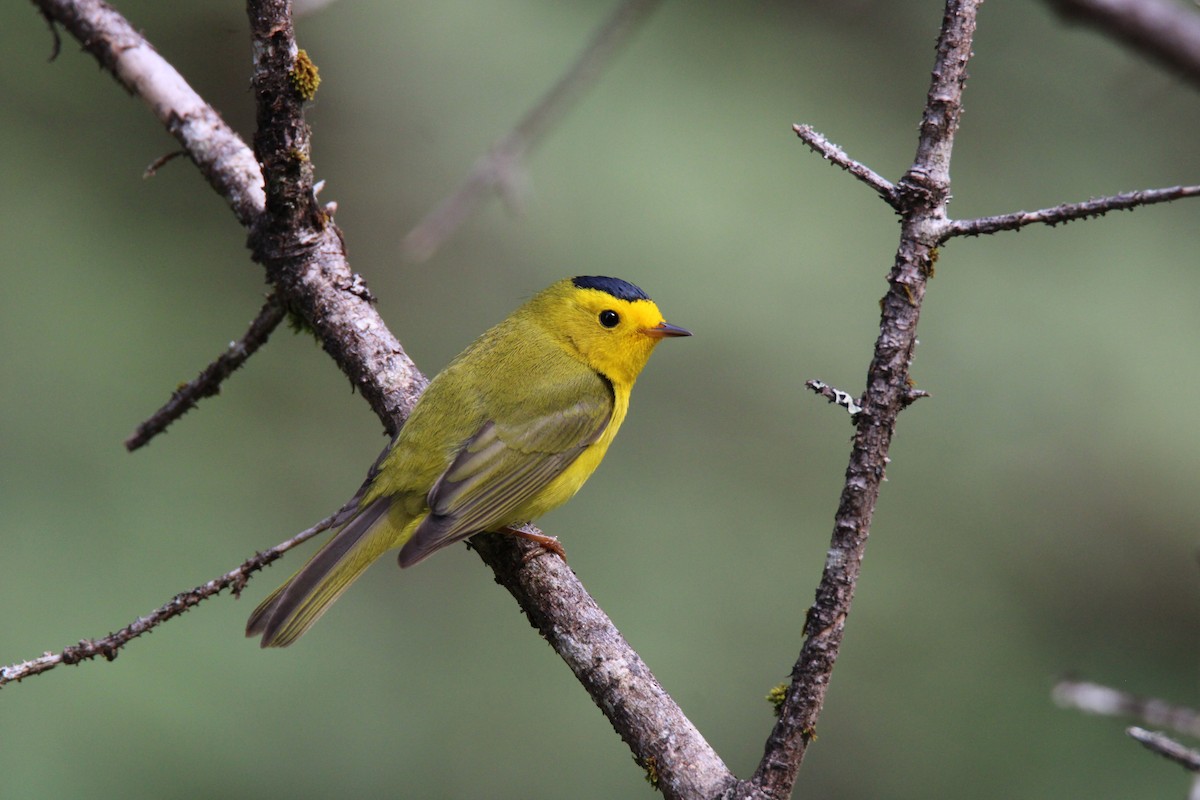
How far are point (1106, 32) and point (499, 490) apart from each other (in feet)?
9.28

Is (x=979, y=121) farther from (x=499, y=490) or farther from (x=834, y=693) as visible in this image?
(x=499, y=490)

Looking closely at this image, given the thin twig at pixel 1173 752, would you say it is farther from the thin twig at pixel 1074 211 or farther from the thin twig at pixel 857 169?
the thin twig at pixel 857 169

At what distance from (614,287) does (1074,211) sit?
8.30 ft

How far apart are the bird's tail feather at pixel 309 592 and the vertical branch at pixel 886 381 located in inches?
60.5

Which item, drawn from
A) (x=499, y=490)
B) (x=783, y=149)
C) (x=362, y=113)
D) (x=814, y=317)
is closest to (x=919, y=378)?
(x=814, y=317)

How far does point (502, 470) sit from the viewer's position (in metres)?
3.63

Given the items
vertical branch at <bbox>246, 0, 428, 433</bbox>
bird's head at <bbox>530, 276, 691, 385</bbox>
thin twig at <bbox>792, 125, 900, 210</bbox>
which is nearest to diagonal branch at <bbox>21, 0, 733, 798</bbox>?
vertical branch at <bbox>246, 0, 428, 433</bbox>

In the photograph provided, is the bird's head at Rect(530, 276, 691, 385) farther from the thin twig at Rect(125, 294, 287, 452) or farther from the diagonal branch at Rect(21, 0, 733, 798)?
the thin twig at Rect(125, 294, 287, 452)

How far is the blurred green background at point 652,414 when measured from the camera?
4465mm

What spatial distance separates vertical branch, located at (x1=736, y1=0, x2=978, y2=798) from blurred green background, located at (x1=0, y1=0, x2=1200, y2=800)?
2.45 m

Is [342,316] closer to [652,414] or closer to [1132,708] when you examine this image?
[652,414]

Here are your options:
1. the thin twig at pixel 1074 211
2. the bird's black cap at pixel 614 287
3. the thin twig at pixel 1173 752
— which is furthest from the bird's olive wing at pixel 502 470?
the thin twig at pixel 1173 752

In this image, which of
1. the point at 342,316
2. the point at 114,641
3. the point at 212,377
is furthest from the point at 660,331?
the point at 114,641

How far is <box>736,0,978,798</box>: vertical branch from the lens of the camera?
2.14 m
